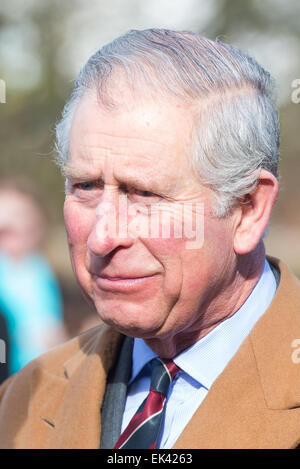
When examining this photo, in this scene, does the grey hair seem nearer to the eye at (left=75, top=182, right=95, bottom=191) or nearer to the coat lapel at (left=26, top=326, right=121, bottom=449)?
the eye at (left=75, top=182, right=95, bottom=191)

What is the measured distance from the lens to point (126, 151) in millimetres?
1919

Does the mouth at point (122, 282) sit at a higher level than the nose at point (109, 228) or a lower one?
lower

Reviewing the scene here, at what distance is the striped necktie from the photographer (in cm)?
201

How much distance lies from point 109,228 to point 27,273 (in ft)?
11.0

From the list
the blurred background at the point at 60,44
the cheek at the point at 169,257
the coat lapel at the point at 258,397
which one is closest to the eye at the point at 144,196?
the cheek at the point at 169,257

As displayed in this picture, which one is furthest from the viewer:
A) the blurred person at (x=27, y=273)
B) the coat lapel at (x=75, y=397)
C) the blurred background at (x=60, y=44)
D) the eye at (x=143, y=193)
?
the blurred background at (x=60, y=44)

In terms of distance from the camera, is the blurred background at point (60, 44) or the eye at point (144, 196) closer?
the eye at point (144, 196)

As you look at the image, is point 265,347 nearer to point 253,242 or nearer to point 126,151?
point 253,242

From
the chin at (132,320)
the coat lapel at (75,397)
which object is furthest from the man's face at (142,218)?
the coat lapel at (75,397)

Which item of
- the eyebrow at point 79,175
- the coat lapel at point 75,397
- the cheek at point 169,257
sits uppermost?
the eyebrow at point 79,175

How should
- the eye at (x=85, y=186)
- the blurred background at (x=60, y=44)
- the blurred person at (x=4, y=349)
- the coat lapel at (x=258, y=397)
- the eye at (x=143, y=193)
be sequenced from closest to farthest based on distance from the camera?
the coat lapel at (x=258, y=397) → the eye at (x=143, y=193) → the eye at (x=85, y=186) → the blurred person at (x=4, y=349) → the blurred background at (x=60, y=44)

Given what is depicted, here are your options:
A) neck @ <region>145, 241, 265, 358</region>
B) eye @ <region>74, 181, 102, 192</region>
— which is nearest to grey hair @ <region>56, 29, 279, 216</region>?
eye @ <region>74, 181, 102, 192</region>

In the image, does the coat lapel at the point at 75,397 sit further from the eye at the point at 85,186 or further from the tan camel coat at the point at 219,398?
the eye at the point at 85,186

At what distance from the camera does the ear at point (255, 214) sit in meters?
2.06
